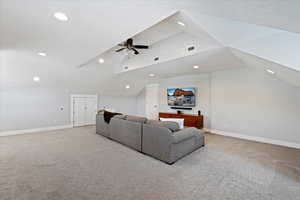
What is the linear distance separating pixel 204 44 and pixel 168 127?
2.24m

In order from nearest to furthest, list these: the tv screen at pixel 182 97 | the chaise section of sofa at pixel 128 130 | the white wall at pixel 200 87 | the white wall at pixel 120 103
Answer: the chaise section of sofa at pixel 128 130, the white wall at pixel 200 87, the tv screen at pixel 182 97, the white wall at pixel 120 103

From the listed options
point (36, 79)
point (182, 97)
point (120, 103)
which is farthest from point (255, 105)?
point (36, 79)

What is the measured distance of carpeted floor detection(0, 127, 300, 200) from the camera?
1919mm

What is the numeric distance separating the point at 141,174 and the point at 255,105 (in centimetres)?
446

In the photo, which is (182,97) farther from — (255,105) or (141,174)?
(141,174)

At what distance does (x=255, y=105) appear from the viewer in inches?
180

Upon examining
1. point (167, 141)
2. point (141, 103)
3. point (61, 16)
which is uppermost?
point (61, 16)

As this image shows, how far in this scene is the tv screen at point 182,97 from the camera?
606 centimetres

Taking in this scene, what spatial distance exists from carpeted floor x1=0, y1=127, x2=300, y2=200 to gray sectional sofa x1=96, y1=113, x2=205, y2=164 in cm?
17

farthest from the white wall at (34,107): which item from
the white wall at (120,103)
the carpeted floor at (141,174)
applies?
the carpeted floor at (141,174)

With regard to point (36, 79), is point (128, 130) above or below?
below

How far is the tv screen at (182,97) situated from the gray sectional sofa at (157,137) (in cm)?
252

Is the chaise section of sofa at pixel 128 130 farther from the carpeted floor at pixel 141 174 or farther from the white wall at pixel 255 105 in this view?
the white wall at pixel 255 105

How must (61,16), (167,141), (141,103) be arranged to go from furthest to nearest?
(141,103)
(167,141)
(61,16)
